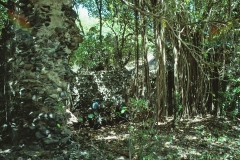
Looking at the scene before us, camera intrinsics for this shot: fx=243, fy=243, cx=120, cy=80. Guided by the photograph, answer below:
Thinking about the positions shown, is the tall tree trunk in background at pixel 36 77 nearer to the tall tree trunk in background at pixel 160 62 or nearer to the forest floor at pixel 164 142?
the forest floor at pixel 164 142

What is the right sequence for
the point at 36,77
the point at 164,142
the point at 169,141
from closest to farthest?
the point at 36,77, the point at 164,142, the point at 169,141

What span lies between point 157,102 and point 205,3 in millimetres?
2310

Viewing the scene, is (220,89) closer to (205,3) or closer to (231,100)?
(231,100)

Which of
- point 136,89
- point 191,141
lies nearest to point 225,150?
point 191,141

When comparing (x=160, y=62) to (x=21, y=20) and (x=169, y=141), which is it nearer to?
(x=169, y=141)

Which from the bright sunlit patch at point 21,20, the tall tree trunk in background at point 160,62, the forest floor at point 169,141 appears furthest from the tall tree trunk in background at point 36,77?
the tall tree trunk in background at point 160,62

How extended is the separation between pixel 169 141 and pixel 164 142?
15cm

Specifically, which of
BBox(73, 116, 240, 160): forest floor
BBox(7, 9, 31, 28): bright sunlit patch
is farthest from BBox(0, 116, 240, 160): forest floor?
BBox(7, 9, 31, 28): bright sunlit patch

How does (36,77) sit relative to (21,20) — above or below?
below

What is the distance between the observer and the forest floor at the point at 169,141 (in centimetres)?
311

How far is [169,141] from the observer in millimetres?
3896

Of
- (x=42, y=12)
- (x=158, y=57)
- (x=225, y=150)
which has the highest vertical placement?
(x=42, y=12)

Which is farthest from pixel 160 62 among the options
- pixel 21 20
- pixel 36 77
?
pixel 21 20

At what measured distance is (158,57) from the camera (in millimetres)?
4371
